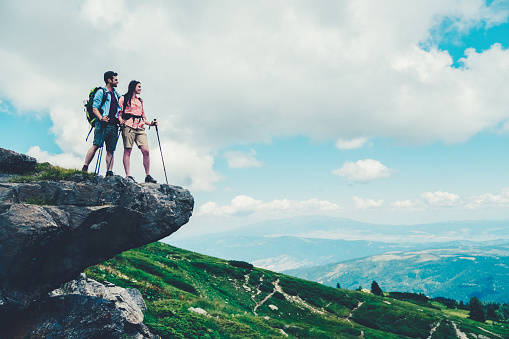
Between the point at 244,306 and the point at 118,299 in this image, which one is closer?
the point at 118,299

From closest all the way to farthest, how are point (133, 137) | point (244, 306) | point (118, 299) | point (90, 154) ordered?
1. point (90, 154)
2. point (133, 137)
3. point (118, 299)
4. point (244, 306)

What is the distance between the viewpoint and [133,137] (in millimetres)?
16000

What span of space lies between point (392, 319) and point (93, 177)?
75.9m

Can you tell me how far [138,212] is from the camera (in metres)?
15.3

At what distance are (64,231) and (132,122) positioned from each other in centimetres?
633

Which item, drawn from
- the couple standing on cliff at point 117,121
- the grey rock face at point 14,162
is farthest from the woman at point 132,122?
the grey rock face at point 14,162

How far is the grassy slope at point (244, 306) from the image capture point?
76.8 feet

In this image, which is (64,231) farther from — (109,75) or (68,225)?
(109,75)

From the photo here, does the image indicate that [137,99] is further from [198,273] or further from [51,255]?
[198,273]

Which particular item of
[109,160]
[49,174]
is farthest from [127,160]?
[49,174]

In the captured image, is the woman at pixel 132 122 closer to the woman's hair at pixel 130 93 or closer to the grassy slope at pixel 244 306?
the woman's hair at pixel 130 93

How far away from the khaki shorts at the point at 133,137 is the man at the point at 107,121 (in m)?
0.51

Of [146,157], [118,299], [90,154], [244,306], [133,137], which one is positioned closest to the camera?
[90,154]

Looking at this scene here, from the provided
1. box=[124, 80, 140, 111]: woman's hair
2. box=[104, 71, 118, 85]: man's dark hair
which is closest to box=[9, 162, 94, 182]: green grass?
box=[124, 80, 140, 111]: woman's hair
